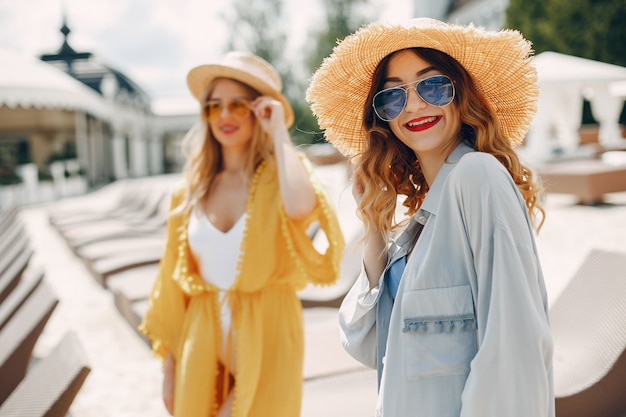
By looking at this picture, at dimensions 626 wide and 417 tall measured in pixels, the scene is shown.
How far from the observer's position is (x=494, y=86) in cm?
148

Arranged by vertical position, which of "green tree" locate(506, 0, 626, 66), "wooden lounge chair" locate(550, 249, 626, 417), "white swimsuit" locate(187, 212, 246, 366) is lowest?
"wooden lounge chair" locate(550, 249, 626, 417)

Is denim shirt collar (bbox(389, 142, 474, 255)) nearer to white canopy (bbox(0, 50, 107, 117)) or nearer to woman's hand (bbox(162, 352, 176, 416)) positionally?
woman's hand (bbox(162, 352, 176, 416))

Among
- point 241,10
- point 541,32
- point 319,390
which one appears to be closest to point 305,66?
point 241,10

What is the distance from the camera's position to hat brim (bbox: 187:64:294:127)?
2303mm

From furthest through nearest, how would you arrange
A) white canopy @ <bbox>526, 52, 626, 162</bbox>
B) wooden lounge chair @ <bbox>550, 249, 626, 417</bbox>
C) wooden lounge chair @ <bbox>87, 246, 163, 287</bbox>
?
white canopy @ <bbox>526, 52, 626, 162</bbox>
wooden lounge chair @ <bbox>87, 246, 163, 287</bbox>
wooden lounge chair @ <bbox>550, 249, 626, 417</bbox>

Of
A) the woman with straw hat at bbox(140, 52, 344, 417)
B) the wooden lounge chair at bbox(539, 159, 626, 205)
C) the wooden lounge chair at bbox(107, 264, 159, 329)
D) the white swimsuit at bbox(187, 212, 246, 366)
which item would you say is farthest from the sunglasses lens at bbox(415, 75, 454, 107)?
the wooden lounge chair at bbox(539, 159, 626, 205)

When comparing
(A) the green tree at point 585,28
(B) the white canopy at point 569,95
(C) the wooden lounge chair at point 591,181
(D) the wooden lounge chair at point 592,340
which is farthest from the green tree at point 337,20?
(D) the wooden lounge chair at point 592,340

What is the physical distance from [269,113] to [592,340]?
5.97ft

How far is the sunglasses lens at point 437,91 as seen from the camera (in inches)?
53.8

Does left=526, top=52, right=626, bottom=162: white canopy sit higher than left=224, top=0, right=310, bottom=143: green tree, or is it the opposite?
left=224, top=0, right=310, bottom=143: green tree

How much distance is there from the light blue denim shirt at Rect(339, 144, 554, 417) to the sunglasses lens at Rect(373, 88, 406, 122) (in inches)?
7.8

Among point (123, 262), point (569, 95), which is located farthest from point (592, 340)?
point (569, 95)

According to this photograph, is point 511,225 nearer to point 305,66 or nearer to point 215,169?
point 215,169

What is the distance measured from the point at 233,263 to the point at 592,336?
5.73ft
